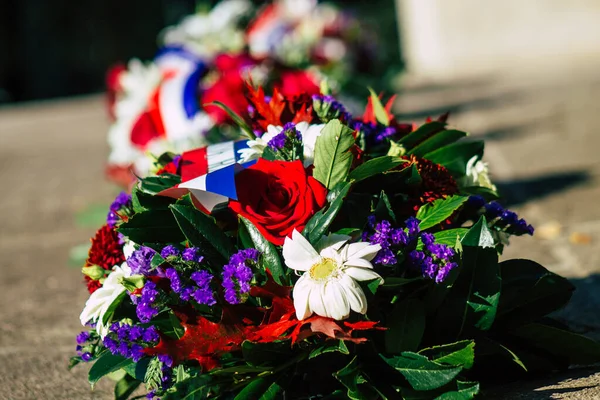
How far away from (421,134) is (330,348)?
0.72m

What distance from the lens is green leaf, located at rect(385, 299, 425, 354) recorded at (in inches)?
65.7

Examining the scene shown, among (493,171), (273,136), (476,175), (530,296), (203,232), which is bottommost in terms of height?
(493,171)

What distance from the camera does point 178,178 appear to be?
1967 mm

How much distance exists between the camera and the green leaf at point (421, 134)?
2094mm

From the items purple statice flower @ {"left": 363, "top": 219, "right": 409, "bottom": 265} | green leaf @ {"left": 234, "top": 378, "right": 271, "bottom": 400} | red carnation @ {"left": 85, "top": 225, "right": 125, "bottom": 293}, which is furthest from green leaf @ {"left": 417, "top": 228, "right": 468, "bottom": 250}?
red carnation @ {"left": 85, "top": 225, "right": 125, "bottom": 293}

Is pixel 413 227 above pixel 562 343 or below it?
above

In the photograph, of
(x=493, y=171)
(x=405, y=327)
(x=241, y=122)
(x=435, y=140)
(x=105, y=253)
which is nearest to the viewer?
(x=405, y=327)

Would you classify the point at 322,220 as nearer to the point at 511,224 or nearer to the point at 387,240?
the point at 387,240

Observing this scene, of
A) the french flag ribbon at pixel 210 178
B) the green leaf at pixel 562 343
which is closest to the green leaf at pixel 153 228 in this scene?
the french flag ribbon at pixel 210 178

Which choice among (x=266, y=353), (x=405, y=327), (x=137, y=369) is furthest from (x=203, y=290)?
(x=405, y=327)

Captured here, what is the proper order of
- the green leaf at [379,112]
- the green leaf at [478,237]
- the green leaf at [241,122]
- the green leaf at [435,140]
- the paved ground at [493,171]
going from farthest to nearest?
the paved ground at [493,171] → the green leaf at [379,112] → the green leaf at [435,140] → the green leaf at [241,122] → the green leaf at [478,237]

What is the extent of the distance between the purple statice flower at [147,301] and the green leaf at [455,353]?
54cm

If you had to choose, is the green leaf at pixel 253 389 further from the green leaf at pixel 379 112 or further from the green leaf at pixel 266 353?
→ the green leaf at pixel 379 112

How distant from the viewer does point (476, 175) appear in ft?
6.86
